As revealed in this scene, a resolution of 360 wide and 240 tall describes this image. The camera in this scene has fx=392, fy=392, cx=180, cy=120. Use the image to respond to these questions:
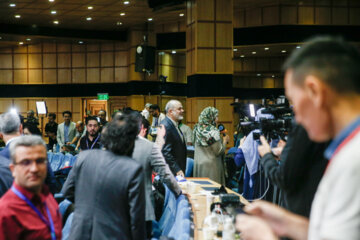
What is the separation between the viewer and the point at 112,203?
2.21 metres

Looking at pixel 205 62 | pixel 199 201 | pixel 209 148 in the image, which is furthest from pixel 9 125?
pixel 205 62

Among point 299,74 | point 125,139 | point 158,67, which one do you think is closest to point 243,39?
point 158,67

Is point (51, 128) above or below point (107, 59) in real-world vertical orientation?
below

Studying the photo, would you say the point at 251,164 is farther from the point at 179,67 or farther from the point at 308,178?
the point at 179,67

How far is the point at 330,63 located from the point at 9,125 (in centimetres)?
282

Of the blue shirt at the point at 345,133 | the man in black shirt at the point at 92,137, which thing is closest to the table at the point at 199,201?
the man in black shirt at the point at 92,137

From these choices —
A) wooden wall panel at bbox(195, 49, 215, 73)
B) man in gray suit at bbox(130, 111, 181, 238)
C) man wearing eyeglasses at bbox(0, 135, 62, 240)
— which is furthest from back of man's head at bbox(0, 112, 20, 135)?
wooden wall panel at bbox(195, 49, 215, 73)

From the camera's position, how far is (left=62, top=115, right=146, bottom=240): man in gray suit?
2.21m

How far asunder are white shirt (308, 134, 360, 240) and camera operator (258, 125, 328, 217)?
112cm

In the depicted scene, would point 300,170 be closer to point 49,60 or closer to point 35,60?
point 49,60

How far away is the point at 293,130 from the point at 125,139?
38.1 inches

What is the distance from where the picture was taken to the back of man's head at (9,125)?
3105 millimetres

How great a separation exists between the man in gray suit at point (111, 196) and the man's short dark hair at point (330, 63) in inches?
58.3

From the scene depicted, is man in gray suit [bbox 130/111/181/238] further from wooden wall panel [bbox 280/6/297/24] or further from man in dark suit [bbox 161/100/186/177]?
wooden wall panel [bbox 280/6/297/24]
